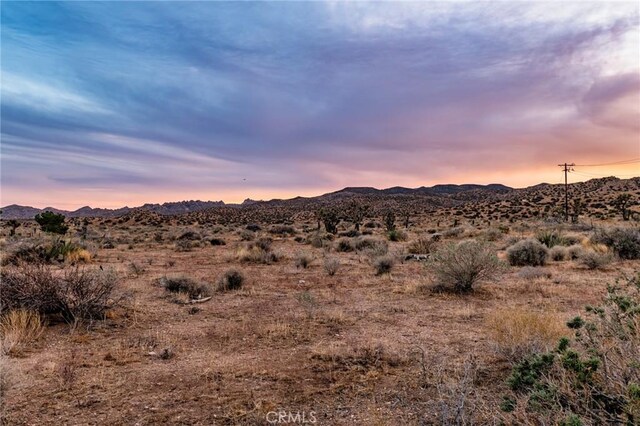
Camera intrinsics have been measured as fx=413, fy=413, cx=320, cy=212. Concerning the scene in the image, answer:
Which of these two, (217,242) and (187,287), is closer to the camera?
(187,287)

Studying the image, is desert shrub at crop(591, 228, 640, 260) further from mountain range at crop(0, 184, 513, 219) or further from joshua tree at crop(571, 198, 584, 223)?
mountain range at crop(0, 184, 513, 219)

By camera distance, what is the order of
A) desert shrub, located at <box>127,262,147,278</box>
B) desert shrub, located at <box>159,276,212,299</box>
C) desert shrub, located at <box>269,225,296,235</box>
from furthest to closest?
1. desert shrub, located at <box>269,225,296,235</box>
2. desert shrub, located at <box>127,262,147,278</box>
3. desert shrub, located at <box>159,276,212,299</box>

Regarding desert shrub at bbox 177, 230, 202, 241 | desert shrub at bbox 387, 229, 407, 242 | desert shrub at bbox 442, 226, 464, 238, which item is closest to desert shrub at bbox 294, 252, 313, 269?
desert shrub at bbox 387, 229, 407, 242

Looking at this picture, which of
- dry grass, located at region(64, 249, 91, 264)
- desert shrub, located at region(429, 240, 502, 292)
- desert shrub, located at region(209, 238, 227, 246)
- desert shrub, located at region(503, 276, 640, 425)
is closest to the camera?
desert shrub, located at region(503, 276, 640, 425)

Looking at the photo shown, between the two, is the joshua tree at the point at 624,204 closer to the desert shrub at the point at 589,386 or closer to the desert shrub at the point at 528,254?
the desert shrub at the point at 528,254

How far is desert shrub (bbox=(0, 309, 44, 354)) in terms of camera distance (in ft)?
23.4

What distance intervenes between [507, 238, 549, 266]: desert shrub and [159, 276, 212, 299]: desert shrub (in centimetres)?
1269

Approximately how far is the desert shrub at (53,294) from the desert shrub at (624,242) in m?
19.4

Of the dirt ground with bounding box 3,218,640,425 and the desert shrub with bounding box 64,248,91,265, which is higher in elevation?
the desert shrub with bounding box 64,248,91,265

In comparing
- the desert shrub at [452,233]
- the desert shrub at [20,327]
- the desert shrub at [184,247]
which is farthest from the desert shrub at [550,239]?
the desert shrub at [20,327]

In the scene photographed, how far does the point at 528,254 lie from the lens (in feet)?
56.9

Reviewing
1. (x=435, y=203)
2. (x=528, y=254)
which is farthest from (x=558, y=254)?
(x=435, y=203)

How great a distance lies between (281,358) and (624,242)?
693 inches

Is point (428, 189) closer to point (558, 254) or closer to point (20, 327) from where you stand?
point (558, 254)
